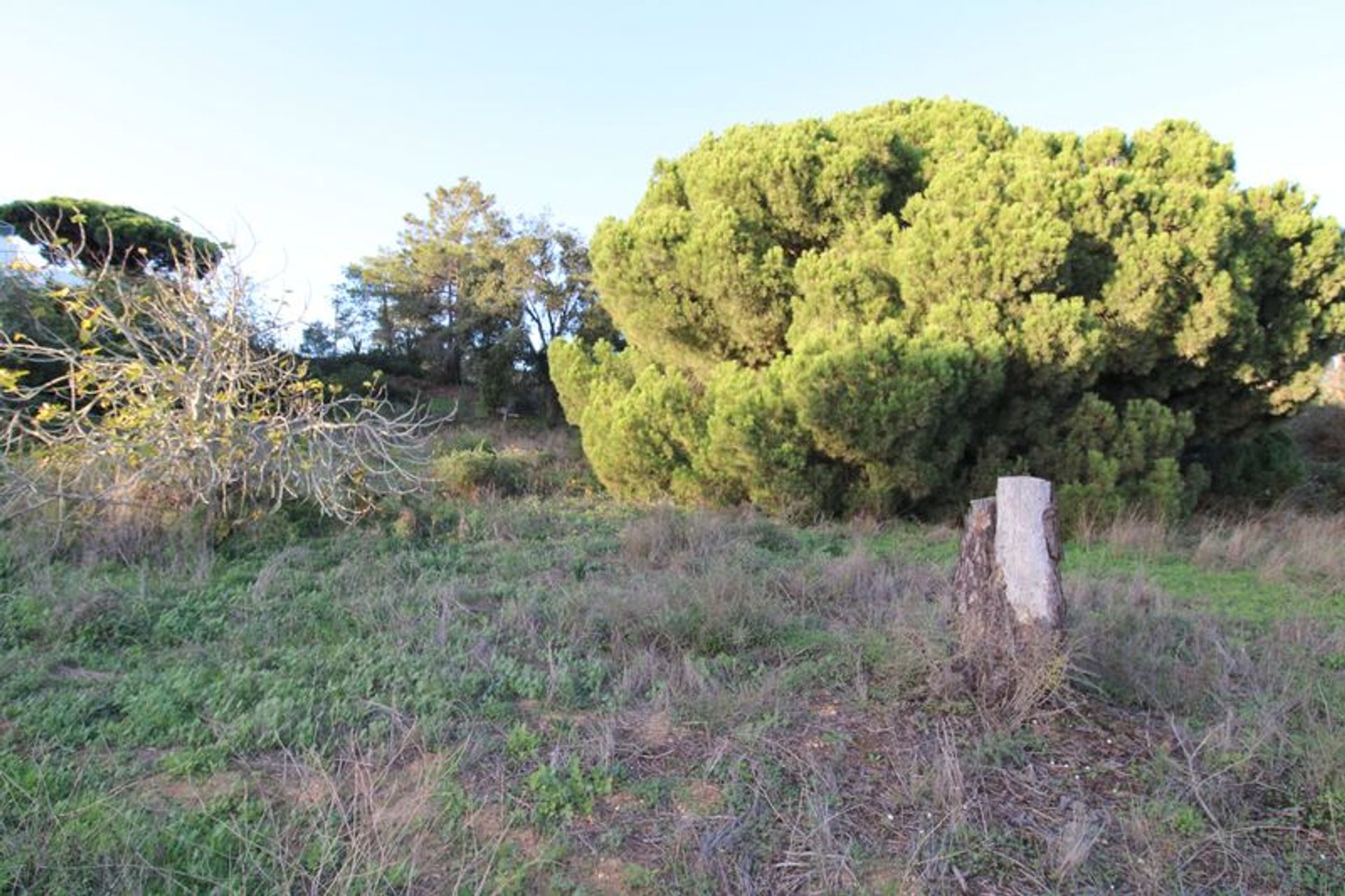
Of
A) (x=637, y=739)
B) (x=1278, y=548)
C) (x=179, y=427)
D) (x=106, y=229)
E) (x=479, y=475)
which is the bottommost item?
(x=1278, y=548)

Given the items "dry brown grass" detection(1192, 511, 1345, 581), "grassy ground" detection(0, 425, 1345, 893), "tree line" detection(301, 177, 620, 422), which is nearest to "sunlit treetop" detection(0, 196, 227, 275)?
"tree line" detection(301, 177, 620, 422)

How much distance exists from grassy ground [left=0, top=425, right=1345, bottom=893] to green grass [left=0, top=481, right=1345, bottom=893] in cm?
1

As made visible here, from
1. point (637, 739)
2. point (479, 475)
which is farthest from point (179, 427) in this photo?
point (637, 739)

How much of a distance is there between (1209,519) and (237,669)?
8841mm

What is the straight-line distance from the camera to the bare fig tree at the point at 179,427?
5.18 meters

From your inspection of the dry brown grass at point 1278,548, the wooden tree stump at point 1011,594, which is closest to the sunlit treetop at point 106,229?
the wooden tree stump at point 1011,594

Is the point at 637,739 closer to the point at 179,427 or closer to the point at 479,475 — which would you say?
the point at 179,427

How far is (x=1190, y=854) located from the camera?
2.10 meters

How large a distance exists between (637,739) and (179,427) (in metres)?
4.38

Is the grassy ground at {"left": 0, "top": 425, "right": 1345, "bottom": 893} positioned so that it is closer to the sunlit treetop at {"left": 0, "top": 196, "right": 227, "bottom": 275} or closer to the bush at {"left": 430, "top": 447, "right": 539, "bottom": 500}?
the bush at {"left": 430, "top": 447, "right": 539, "bottom": 500}

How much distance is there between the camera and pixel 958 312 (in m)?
7.24

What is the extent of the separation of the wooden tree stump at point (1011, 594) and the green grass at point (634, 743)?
0.39ft

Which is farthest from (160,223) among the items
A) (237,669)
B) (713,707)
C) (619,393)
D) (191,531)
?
(713,707)

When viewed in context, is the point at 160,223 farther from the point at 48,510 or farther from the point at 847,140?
the point at 847,140
